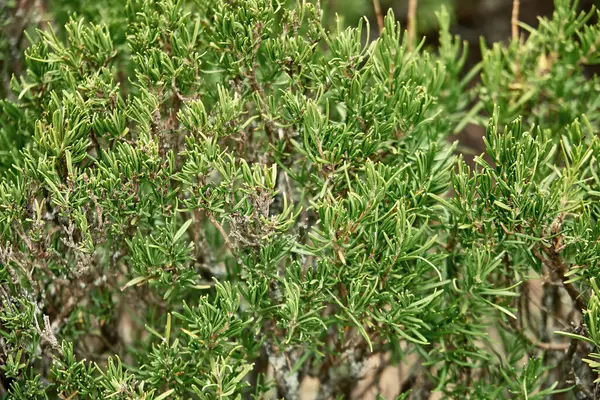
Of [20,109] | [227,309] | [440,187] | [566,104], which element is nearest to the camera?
[227,309]

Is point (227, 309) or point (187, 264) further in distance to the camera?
point (187, 264)

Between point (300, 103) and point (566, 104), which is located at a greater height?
point (300, 103)

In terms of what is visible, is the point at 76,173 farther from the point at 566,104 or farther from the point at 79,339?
the point at 566,104

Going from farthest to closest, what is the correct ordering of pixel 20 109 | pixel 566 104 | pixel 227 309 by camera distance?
pixel 566 104 → pixel 20 109 → pixel 227 309

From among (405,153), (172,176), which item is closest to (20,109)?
(172,176)

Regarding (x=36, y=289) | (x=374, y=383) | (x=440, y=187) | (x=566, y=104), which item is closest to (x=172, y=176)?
(x=36, y=289)

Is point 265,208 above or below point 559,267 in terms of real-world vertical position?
above

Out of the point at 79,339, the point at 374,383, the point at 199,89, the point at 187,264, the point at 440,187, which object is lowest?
the point at 374,383
